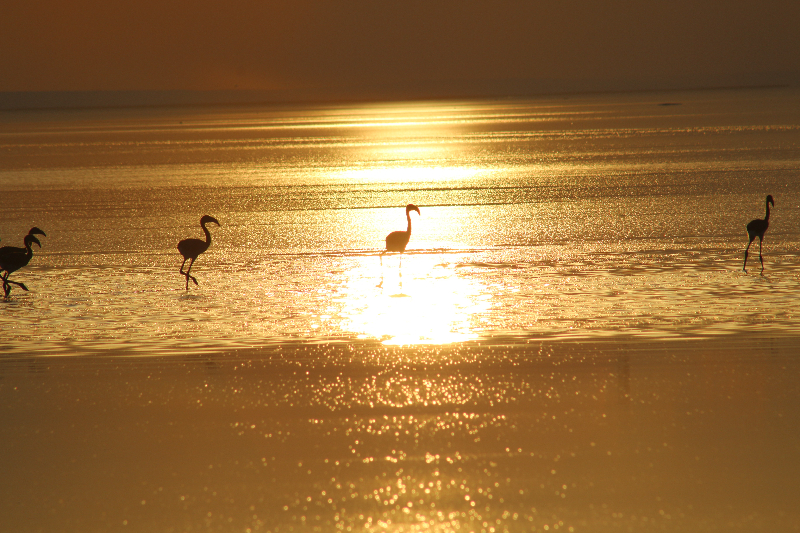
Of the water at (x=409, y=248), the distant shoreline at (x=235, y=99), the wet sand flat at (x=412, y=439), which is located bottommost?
the wet sand flat at (x=412, y=439)

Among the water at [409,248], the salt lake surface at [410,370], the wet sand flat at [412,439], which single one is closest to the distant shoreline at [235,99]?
the water at [409,248]

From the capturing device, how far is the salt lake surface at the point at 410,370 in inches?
174

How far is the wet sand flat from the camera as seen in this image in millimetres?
4266

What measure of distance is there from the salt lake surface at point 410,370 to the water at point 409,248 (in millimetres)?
54

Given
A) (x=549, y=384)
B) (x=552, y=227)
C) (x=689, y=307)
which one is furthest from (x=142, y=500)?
(x=552, y=227)

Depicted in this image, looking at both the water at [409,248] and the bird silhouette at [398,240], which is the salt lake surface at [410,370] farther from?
the bird silhouette at [398,240]

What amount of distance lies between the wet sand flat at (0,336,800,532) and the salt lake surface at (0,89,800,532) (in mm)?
18

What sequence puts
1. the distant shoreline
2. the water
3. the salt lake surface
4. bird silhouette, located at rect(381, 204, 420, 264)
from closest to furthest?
the salt lake surface
the water
bird silhouette, located at rect(381, 204, 420, 264)
the distant shoreline

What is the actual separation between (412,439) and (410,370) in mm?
1229

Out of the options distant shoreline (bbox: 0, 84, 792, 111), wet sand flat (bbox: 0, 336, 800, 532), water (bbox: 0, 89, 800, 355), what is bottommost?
wet sand flat (bbox: 0, 336, 800, 532)

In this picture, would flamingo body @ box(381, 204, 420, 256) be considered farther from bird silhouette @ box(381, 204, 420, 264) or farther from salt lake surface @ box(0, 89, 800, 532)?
salt lake surface @ box(0, 89, 800, 532)

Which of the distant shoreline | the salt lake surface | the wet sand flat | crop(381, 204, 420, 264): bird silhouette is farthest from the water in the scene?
the distant shoreline

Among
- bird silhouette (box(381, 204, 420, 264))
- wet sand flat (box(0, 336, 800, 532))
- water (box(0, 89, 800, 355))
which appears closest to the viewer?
wet sand flat (box(0, 336, 800, 532))

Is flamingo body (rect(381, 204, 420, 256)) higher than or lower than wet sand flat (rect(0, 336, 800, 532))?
higher
